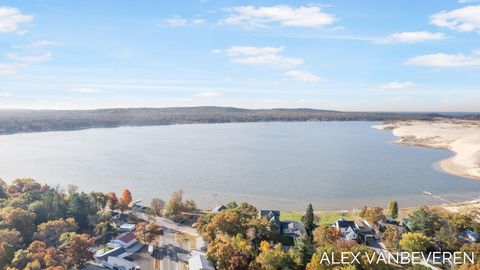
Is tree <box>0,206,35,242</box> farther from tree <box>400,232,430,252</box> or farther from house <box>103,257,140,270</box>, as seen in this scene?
tree <box>400,232,430,252</box>

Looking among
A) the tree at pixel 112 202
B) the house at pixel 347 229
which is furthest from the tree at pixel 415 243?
the tree at pixel 112 202

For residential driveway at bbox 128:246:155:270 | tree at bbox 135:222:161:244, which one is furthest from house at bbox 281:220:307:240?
residential driveway at bbox 128:246:155:270

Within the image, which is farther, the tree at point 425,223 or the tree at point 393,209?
the tree at point 393,209

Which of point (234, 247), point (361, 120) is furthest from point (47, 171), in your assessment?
point (361, 120)

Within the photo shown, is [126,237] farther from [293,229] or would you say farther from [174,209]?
[293,229]

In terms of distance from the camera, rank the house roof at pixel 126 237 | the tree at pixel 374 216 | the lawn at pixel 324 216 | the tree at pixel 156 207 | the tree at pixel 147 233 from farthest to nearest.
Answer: the tree at pixel 156 207
the lawn at pixel 324 216
the tree at pixel 374 216
the tree at pixel 147 233
the house roof at pixel 126 237

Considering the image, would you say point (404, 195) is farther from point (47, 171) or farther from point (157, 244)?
point (47, 171)

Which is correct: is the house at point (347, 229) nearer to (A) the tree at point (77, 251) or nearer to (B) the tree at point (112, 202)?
(A) the tree at point (77, 251)
